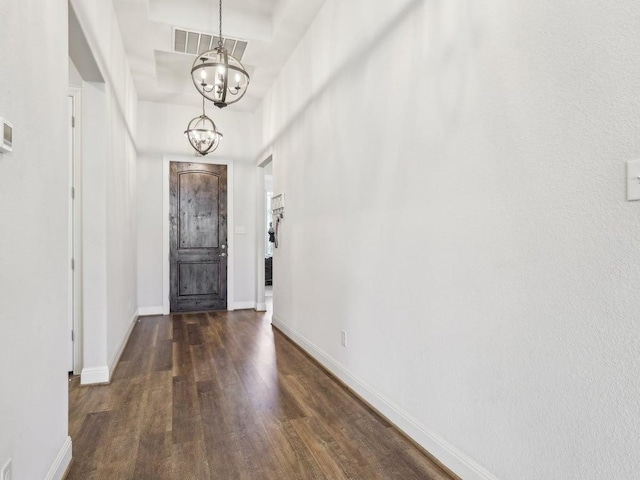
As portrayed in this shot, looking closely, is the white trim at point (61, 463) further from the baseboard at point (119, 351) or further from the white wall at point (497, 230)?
the white wall at point (497, 230)

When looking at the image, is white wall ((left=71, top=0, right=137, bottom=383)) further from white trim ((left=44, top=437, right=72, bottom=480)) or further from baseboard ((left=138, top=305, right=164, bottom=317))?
baseboard ((left=138, top=305, right=164, bottom=317))

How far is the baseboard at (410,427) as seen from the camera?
5.78ft

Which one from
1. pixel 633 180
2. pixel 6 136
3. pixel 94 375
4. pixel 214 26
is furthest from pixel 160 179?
pixel 633 180

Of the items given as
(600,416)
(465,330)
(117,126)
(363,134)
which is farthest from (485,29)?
(117,126)

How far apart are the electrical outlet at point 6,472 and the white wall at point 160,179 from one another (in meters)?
4.77

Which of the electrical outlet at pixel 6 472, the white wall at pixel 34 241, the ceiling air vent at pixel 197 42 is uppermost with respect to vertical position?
the ceiling air vent at pixel 197 42

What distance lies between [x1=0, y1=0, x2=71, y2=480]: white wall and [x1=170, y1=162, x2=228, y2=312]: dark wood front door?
405 cm

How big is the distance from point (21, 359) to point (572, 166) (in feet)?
6.79

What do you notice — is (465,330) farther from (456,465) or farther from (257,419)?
(257,419)

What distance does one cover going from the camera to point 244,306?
6.25 metres

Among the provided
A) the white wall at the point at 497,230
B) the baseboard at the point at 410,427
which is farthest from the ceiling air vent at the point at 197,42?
the baseboard at the point at 410,427

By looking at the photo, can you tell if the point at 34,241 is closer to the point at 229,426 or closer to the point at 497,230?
the point at 229,426

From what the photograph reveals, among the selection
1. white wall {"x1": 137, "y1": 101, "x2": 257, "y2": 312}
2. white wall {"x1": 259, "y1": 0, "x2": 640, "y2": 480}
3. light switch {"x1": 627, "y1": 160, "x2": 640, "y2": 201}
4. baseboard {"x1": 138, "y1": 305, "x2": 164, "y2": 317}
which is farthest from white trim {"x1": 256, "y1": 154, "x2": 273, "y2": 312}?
light switch {"x1": 627, "y1": 160, "x2": 640, "y2": 201}

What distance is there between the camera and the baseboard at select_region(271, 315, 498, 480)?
1.76 meters
